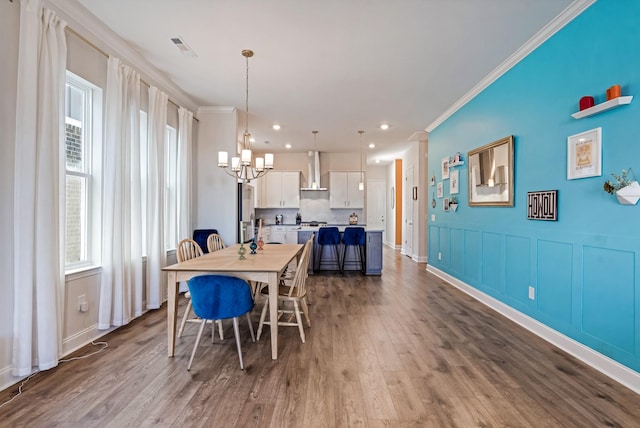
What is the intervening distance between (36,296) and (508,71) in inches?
198

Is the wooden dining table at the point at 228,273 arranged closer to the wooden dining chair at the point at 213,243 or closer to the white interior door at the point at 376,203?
the wooden dining chair at the point at 213,243

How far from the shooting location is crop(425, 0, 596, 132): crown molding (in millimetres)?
2579

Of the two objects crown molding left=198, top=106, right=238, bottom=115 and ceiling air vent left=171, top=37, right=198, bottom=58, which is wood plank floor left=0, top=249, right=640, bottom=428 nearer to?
ceiling air vent left=171, top=37, right=198, bottom=58

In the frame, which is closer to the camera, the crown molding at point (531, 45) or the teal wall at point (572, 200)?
the teal wall at point (572, 200)

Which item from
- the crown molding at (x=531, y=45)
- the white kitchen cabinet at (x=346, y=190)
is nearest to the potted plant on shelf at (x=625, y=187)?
the crown molding at (x=531, y=45)

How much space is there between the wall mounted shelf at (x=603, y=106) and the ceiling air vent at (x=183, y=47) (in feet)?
12.2

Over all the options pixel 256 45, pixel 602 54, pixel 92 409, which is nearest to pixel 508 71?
pixel 602 54

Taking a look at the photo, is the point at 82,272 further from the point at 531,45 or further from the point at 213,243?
the point at 531,45

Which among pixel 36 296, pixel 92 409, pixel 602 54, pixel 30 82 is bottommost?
pixel 92 409

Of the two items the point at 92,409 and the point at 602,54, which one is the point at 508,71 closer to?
the point at 602,54

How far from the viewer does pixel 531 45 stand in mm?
3129

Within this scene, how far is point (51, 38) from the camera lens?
2344mm

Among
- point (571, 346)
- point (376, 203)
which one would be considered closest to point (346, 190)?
point (376, 203)

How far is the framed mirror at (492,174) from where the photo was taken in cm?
357
